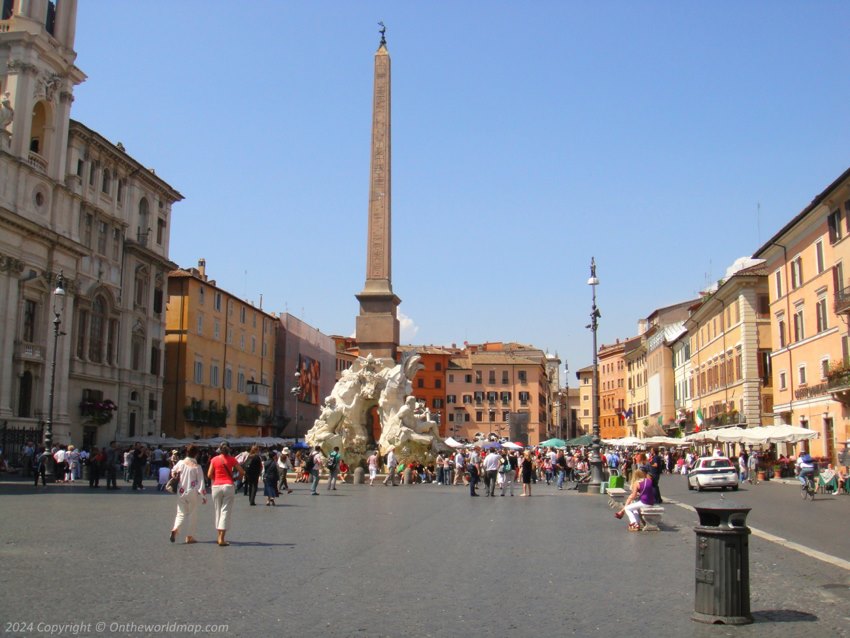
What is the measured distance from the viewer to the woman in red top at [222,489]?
10.2m

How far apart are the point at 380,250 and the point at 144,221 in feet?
67.1

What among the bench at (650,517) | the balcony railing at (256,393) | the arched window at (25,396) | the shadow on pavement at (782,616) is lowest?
the shadow on pavement at (782,616)

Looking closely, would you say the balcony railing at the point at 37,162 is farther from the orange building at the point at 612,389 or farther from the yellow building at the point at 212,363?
the orange building at the point at 612,389

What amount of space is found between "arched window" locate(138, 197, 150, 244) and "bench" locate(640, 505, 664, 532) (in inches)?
1418

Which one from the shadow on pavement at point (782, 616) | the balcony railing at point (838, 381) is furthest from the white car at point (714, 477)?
the shadow on pavement at point (782, 616)

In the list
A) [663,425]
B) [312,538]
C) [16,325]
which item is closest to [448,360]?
[663,425]

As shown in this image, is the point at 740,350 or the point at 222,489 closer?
the point at 222,489

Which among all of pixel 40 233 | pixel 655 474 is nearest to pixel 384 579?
pixel 655 474

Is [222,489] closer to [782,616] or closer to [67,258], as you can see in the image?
[782,616]

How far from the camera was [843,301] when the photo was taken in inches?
1072

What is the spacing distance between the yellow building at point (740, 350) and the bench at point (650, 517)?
1100 inches

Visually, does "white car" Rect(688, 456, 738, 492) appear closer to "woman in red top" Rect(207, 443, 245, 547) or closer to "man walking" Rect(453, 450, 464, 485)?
"man walking" Rect(453, 450, 464, 485)

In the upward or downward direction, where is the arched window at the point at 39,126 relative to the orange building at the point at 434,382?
upward

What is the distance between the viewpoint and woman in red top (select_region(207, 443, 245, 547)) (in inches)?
402
